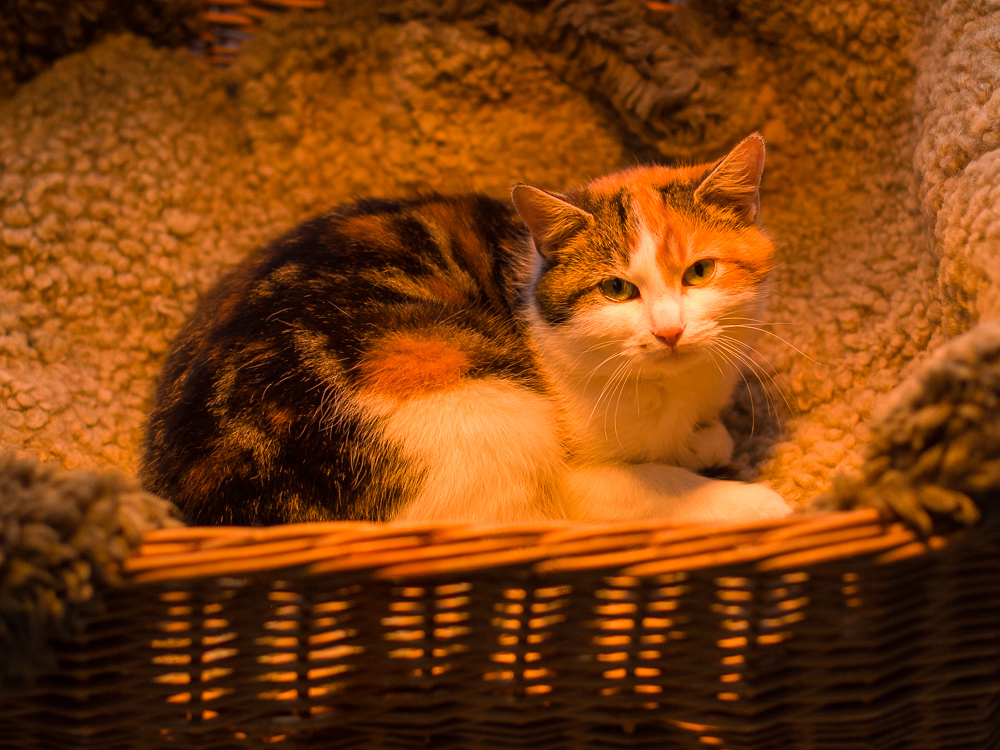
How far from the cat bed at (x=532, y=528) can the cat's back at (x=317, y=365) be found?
199 mm

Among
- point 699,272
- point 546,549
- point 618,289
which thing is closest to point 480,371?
point 618,289

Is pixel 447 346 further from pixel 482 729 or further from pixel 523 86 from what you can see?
pixel 523 86

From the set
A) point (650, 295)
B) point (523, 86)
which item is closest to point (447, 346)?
point (650, 295)

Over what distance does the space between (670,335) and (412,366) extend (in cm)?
36

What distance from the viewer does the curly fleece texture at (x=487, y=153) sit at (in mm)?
1304

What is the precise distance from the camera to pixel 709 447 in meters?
1.25

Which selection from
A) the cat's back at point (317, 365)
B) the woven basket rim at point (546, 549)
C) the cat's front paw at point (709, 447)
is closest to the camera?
the woven basket rim at point (546, 549)

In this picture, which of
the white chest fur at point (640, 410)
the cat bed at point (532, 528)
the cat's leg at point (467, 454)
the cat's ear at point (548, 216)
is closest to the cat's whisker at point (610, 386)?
the white chest fur at point (640, 410)

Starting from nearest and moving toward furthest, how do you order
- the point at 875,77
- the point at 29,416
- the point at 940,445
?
the point at 940,445, the point at 29,416, the point at 875,77

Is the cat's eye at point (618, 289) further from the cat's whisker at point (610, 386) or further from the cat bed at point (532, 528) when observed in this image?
the cat bed at point (532, 528)

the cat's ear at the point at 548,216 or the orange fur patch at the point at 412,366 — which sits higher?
the cat's ear at the point at 548,216

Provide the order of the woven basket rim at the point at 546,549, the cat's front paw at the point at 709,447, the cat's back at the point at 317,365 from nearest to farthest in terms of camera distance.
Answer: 1. the woven basket rim at the point at 546,549
2. the cat's back at the point at 317,365
3. the cat's front paw at the point at 709,447

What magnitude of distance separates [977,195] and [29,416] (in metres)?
1.51

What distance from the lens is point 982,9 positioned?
1149 millimetres
